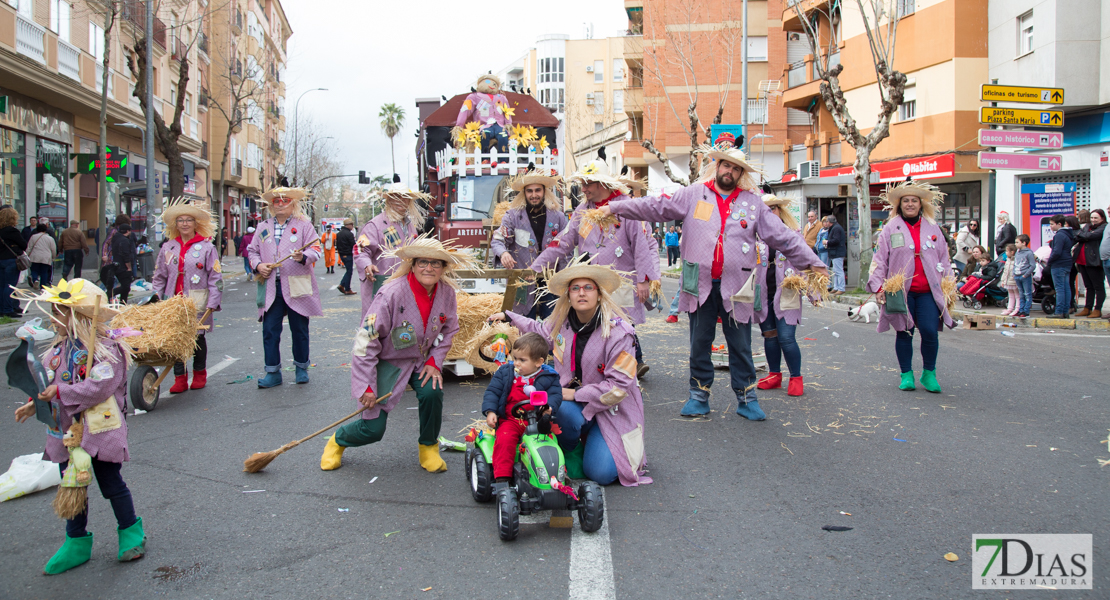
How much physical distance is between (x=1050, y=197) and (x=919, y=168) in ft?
18.6

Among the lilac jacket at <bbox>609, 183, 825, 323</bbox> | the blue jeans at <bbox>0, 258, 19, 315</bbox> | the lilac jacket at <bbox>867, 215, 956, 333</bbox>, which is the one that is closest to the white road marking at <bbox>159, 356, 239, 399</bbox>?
the lilac jacket at <bbox>609, 183, 825, 323</bbox>

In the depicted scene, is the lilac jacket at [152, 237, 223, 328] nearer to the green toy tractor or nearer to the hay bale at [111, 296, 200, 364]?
the hay bale at [111, 296, 200, 364]

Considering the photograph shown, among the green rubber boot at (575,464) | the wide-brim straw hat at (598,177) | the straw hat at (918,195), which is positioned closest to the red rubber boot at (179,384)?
the wide-brim straw hat at (598,177)

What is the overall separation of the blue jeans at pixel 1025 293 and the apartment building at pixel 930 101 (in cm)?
576

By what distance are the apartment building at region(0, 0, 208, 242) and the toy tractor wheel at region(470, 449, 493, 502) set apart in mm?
17438

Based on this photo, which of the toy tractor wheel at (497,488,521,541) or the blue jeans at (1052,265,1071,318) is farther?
the blue jeans at (1052,265,1071,318)

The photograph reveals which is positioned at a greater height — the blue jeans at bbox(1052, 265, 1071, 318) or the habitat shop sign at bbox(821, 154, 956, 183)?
the habitat shop sign at bbox(821, 154, 956, 183)

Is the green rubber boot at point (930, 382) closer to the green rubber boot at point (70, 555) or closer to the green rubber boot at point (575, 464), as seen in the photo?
the green rubber boot at point (575, 464)

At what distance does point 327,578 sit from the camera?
3.60 m

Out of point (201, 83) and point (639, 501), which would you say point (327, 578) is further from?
point (201, 83)

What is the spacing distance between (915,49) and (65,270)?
23.6 m

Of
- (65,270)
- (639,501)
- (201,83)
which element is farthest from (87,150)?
(639,501)

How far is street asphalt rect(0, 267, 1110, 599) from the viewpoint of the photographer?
3566 mm

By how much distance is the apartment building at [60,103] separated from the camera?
18755 mm
